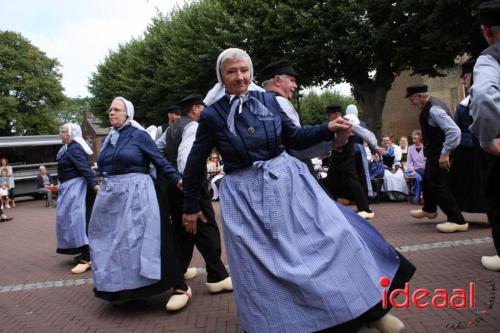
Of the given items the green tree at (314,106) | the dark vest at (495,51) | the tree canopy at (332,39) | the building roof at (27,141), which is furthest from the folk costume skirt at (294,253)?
the green tree at (314,106)

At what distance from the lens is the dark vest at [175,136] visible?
4.89 m

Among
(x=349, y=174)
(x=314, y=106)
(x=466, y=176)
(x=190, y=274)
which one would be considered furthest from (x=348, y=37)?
(x=314, y=106)

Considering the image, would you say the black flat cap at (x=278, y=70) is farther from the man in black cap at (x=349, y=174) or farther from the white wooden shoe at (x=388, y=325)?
the man in black cap at (x=349, y=174)

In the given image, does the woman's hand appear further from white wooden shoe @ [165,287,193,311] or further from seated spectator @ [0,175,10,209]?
seated spectator @ [0,175,10,209]

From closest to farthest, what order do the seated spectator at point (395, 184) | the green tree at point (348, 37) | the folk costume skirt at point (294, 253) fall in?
the folk costume skirt at point (294, 253)
the seated spectator at point (395, 184)
the green tree at point (348, 37)

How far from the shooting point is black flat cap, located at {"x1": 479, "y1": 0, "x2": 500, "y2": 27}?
2.87 metres

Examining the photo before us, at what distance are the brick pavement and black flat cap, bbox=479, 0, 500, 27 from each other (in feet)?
6.76

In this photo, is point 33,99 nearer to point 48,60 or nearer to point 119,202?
point 48,60

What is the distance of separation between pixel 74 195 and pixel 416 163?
6.96m

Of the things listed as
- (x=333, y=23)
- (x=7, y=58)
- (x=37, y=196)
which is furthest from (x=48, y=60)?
(x=333, y=23)

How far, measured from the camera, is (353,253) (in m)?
2.53

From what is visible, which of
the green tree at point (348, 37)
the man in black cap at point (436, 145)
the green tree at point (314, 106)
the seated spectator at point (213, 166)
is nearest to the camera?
the man in black cap at point (436, 145)

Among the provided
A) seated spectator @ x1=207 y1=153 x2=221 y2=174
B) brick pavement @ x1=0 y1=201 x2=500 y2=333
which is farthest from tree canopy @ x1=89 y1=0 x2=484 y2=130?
brick pavement @ x1=0 y1=201 x2=500 y2=333

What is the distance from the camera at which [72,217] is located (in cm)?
616
